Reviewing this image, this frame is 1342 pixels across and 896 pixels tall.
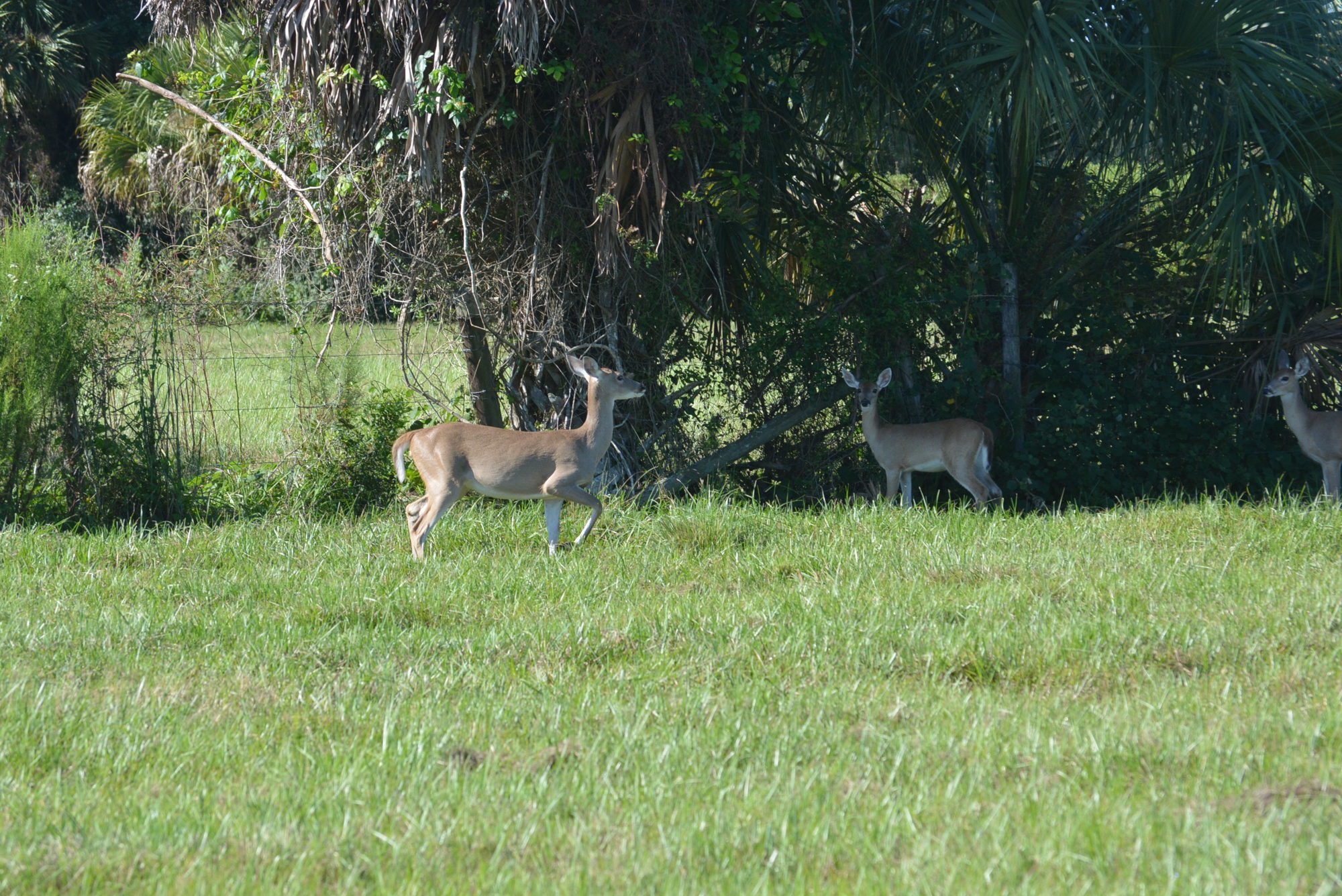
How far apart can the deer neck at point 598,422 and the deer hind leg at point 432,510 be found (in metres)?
0.86

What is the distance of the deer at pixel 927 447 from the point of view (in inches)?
352

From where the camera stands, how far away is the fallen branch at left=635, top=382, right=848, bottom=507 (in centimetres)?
859

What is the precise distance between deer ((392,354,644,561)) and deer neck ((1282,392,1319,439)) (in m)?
5.06

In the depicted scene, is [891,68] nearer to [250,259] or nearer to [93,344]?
[250,259]

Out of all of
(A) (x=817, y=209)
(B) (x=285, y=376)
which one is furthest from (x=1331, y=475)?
(B) (x=285, y=376)

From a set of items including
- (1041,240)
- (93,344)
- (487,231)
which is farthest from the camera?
(1041,240)

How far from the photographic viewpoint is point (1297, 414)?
30.0ft

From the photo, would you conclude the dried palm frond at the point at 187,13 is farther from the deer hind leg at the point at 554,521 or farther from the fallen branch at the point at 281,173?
the deer hind leg at the point at 554,521

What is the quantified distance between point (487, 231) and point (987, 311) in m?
3.68

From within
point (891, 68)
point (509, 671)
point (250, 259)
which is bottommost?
point (509, 671)

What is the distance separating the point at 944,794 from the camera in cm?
346

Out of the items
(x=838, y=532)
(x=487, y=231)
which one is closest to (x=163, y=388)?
(x=487, y=231)

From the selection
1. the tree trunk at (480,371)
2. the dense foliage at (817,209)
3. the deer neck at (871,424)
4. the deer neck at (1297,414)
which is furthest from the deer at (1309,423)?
the tree trunk at (480,371)

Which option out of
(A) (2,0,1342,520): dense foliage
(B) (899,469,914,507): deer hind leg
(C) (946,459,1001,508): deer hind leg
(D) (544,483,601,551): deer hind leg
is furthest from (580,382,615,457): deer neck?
(C) (946,459,1001,508): deer hind leg
